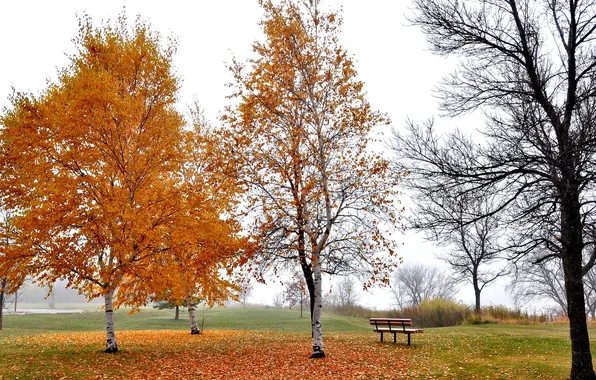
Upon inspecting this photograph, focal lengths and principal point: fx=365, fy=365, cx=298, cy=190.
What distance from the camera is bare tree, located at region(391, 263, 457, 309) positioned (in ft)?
222

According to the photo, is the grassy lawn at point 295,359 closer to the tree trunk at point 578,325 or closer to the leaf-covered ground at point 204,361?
the leaf-covered ground at point 204,361

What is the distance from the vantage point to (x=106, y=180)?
1248 cm

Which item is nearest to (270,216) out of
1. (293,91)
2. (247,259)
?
(247,259)

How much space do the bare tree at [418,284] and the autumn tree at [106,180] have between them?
197 feet

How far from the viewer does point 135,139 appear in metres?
12.9

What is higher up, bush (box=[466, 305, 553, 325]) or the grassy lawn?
the grassy lawn

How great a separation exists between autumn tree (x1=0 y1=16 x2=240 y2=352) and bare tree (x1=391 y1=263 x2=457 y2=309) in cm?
6019

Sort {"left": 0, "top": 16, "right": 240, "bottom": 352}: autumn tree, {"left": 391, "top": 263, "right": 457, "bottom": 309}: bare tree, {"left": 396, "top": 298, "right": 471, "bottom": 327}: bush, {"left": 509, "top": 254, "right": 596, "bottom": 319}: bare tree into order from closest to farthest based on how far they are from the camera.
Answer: {"left": 0, "top": 16, "right": 240, "bottom": 352}: autumn tree
{"left": 396, "top": 298, "right": 471, "bottom": 327}: bush
{"left": 509, "top": 254, "right": 596, "bottom": 319}: bare tree
{"left": 391, "top": 263, "right": 457, "bottom": 309}: bare tree

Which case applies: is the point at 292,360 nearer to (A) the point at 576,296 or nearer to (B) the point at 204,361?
(B) the point at 204,361

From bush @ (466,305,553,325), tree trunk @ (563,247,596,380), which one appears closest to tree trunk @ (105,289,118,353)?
tree trunk @ (563,247,596,380)

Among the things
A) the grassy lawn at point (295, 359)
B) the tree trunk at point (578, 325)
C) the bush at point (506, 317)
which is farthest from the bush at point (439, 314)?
the tree trunk at point (578, 325)

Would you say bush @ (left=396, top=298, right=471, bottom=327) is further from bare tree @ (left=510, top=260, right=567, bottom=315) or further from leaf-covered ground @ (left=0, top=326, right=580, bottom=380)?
bare tree @ (left=510, top=260, right=567, bottom=315)

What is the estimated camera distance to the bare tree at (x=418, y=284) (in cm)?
6769

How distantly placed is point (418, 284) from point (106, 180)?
64.6 m
